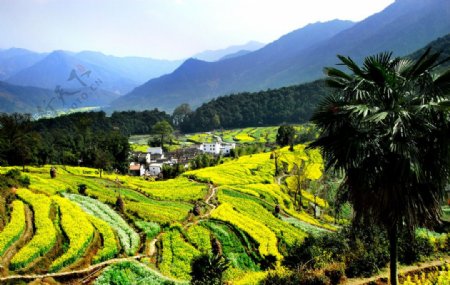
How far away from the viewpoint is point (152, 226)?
30078 millimetres

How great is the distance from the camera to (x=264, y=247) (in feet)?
97.1

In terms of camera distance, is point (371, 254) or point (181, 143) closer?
point (371, 254)

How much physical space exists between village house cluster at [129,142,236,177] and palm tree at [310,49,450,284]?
8565 cm

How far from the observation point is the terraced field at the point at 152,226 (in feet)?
74.9

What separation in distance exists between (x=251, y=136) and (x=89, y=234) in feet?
427

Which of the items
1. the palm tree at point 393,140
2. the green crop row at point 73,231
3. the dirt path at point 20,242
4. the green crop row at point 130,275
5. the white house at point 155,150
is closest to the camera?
the palm tree at point 393,140

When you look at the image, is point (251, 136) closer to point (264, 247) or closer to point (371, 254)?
point (264, 247)

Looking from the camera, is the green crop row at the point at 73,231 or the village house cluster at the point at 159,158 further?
the village house cluster at the point at 159,158

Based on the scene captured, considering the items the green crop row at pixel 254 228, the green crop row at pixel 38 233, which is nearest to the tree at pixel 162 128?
the green crop row at pixel 254 228

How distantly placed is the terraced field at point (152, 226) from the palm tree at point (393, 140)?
8.07m

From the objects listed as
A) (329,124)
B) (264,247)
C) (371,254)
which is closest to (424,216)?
(329,124)

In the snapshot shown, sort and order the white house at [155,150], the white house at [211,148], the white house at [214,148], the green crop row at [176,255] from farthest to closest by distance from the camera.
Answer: the white house at [211,148] < the white house at [214,148] < the white house at [155,150] < the green crop row at [176,255]

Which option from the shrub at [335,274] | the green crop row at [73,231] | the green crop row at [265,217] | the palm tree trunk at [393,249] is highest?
the palm tree trunk at [393,249]

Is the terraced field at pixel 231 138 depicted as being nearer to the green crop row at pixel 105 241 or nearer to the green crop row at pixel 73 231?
the green crop row at pixel 73 231
